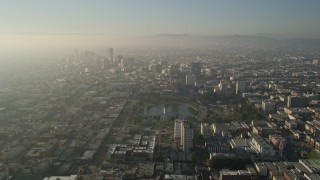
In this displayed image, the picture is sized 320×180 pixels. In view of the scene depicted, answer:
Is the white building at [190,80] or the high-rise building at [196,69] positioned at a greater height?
the high-rise building at [196,69]

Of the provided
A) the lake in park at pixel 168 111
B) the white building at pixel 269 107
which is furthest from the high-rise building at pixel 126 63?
the white building at pixel 269 107

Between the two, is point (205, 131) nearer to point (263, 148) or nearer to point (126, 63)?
point (263, 148)

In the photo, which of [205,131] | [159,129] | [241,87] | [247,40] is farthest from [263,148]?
[247,40]

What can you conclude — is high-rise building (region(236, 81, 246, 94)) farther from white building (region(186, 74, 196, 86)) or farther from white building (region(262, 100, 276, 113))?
white building (region(262, 100, 276, 113))

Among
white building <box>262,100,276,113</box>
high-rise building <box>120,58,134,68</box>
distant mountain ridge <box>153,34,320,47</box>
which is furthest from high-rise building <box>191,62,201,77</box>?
distant mountain ridge <box>153,34,320,47</box>

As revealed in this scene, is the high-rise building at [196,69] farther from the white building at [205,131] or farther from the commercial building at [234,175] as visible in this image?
the commercial building at [234,175]

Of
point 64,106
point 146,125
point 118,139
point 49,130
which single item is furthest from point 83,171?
point 64,106
